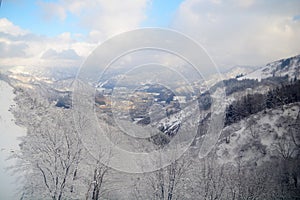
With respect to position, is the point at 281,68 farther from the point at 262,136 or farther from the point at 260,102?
the point at 262,136

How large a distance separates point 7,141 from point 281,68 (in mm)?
96101

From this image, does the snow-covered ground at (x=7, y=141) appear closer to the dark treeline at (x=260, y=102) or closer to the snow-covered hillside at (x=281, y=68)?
the dark treeline at (x=260, y=102)

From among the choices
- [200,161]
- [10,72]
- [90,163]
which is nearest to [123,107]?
[90,163]

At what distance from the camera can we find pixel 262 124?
1164 inches

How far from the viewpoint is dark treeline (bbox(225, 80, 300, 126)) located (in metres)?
35.2

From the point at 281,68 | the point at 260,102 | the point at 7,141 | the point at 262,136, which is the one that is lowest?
the point at 7,141

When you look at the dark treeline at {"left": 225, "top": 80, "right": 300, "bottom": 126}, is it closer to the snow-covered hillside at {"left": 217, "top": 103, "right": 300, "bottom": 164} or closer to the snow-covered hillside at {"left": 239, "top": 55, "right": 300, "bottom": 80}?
the snow-covered hillside at {"left": 217, "top": 103, "right": 300, "bottom": 164}

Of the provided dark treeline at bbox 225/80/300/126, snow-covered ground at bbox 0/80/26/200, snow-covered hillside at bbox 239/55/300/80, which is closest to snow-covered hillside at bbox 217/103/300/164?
dark treeline at bbox 225/80/300/126

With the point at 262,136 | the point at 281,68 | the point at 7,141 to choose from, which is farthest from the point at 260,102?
the point at 281,68

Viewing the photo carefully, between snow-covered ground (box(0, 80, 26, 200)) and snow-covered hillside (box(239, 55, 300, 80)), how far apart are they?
78.3 meters

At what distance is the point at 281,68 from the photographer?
93.3 m

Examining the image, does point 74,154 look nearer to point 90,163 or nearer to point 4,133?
point 90,163

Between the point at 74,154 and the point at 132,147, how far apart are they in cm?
324

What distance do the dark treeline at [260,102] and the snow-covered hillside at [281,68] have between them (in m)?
43.9
